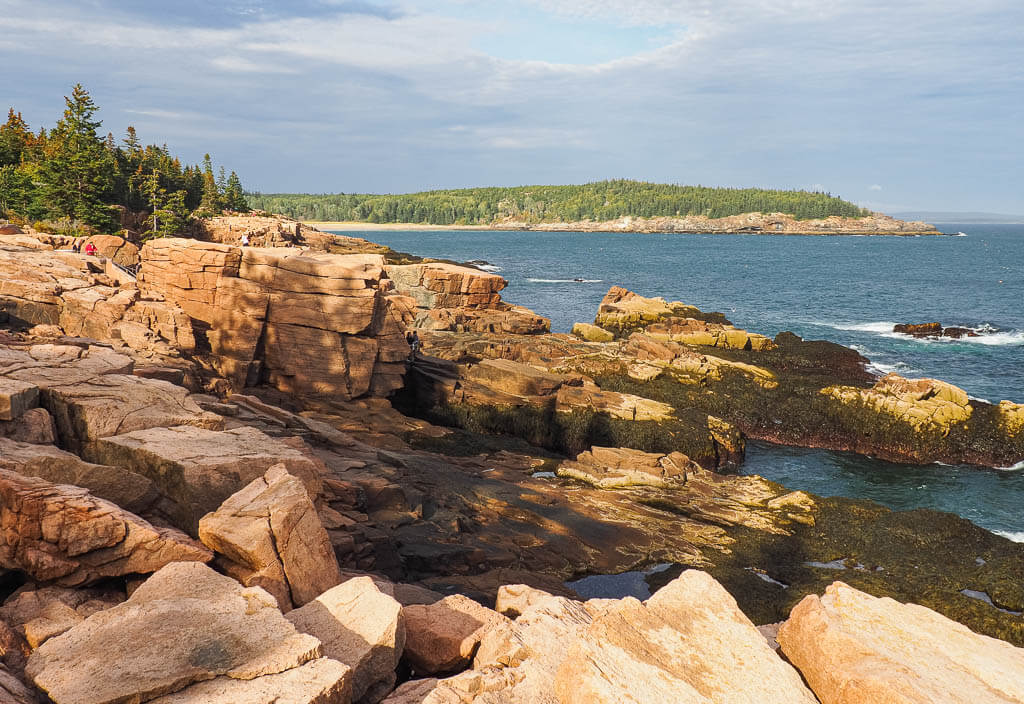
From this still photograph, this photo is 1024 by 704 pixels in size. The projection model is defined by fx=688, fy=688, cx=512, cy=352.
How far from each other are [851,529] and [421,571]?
15.6 m

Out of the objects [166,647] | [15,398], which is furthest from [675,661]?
[15,398]

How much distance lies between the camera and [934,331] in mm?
65375

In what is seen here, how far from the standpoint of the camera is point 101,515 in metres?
10.1

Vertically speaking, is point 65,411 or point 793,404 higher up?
point 65,411

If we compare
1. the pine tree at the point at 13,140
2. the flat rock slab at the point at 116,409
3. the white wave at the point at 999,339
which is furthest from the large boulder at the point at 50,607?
the pine tree at the point at 13,140

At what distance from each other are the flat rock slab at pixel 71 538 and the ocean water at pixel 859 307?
89.6 ft

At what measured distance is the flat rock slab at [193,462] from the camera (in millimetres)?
12430

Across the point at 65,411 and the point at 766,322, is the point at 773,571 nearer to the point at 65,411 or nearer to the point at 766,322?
the point at 65,411

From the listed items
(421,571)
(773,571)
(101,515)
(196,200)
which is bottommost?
(773,571)

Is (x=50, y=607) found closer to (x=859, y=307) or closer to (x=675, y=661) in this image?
(x=675, y=661)

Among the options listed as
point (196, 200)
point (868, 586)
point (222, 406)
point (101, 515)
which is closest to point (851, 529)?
point (868, 586)

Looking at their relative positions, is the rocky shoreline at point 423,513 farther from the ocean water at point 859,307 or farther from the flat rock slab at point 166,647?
the ocean water at point 859,307

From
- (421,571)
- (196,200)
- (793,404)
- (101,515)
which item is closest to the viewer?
(101,515)

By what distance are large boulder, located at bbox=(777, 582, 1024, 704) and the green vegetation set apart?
59.6 m
